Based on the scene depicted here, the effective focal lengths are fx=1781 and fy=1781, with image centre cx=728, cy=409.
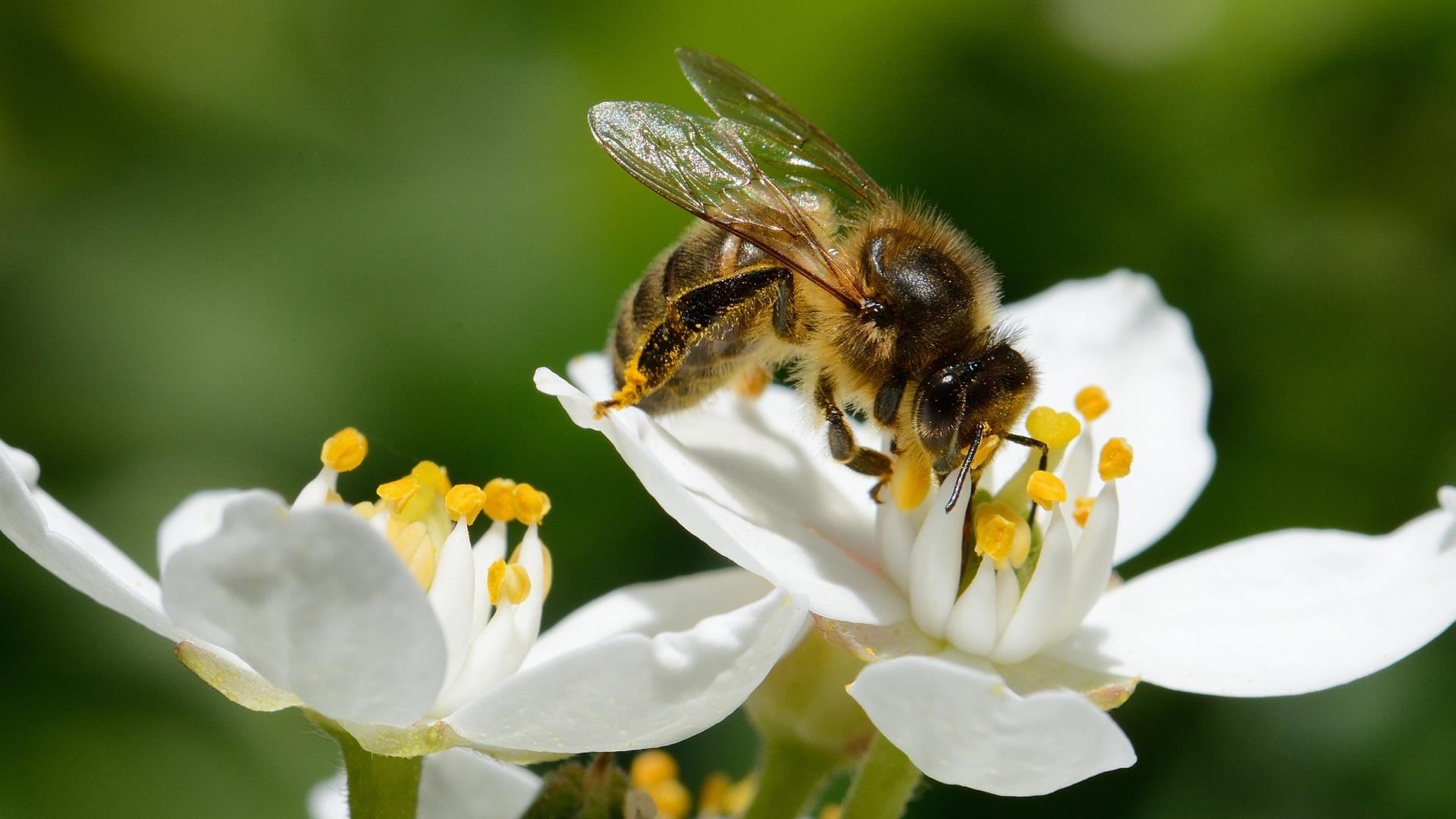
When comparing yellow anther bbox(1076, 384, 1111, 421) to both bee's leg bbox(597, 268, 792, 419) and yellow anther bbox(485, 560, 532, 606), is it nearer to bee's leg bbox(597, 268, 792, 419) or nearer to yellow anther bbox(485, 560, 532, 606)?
bee's leg bbox(597, 268, 792, 419)

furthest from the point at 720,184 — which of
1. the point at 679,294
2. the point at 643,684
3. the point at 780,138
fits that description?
the point at 643,684

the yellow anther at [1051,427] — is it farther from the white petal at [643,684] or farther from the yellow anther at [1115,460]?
the white petal at [643,684]

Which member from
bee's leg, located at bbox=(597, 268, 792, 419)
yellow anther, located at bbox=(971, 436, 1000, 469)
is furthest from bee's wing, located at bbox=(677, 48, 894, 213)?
yellow anther, located at bbox=(971, 436, 1000, 469)

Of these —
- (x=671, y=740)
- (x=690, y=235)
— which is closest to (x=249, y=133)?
(x=690, y=235)

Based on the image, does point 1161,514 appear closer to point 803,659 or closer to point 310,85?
point 803,659

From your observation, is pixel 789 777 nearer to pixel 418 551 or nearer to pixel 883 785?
pixel 883 785

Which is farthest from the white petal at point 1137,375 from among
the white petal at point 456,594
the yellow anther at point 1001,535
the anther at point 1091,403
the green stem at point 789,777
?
the white petal at point 456,594
